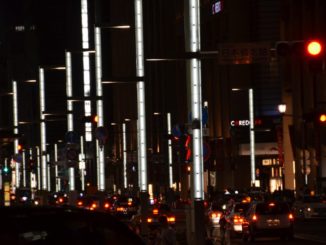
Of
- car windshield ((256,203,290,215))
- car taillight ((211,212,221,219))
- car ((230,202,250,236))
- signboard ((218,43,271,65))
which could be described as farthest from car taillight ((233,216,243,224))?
signboard ((218,43,271,65))

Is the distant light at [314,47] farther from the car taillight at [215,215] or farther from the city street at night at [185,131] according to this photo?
the car taillight at [215,215]

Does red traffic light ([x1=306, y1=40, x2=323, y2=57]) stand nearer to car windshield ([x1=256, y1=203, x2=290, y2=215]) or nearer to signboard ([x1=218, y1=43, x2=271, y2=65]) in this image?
signboard ([x1=218, y1=43, x2=271, y2=65])

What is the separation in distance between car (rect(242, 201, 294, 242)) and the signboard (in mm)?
10193

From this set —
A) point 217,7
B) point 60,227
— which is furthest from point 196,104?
point 217,7

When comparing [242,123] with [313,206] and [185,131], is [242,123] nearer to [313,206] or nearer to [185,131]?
[313,206]

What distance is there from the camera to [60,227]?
7.36m

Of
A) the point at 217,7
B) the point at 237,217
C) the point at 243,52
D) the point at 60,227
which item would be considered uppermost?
the point at 217,7

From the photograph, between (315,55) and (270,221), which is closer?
(315,55)

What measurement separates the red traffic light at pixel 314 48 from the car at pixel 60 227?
60.8 feet

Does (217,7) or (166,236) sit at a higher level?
(217,7)

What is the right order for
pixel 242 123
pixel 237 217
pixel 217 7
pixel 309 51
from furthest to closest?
pixel 217 7 < pixel 242 123 < pixel 237 217 < pixel 309 51

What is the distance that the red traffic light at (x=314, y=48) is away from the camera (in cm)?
2562

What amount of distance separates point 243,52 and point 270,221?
10791mm

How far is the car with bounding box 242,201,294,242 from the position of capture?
38500mm
